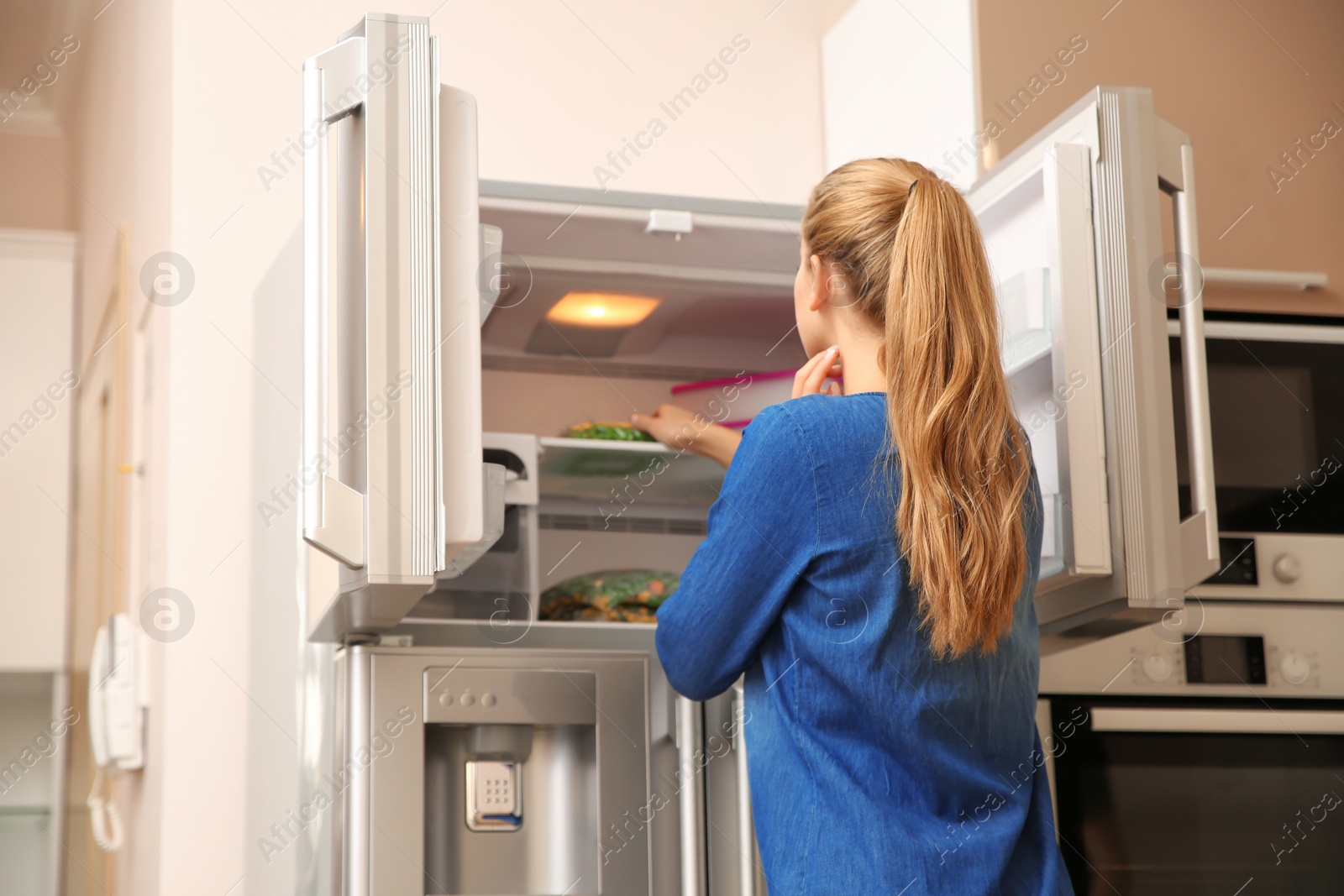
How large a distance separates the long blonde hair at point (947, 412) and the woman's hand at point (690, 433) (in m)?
0.50

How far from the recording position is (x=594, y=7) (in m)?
2.33

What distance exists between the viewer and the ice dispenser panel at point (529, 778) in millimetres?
1483

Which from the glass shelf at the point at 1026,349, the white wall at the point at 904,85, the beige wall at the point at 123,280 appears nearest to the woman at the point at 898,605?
the glass shelf at the point at 1026,349

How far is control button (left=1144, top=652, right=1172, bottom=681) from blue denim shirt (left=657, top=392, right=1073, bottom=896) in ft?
2.16

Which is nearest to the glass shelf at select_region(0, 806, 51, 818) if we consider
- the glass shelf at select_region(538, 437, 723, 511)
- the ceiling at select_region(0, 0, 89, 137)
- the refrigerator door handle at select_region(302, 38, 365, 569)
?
the ceiling at select_region(0, 0, 89, 137)

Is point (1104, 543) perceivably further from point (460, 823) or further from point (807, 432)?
point (460, 823)

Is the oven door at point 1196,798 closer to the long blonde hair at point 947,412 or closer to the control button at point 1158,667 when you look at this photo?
the control button at point 1158,667

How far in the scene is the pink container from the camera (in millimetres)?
1899

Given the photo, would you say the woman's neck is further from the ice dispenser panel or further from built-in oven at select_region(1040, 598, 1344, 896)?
built-in oven at select_region(1040, 598, 1344, 896)

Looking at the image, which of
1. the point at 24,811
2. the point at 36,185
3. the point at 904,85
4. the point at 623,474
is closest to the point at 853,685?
the point at 623,474

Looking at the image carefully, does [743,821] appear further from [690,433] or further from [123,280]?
[123,280]

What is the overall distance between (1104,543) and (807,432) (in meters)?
0.40

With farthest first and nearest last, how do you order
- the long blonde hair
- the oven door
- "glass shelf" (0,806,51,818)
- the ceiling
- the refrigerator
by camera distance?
"glass shelf" (0,806,51,818) < the ceiling < the oven door < the refrigerator < the long blonde hair

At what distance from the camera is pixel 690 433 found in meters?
1.72
